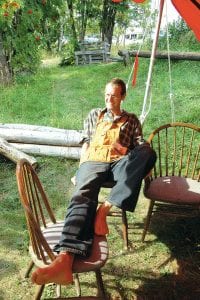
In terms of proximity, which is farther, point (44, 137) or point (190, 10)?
point (44, 137)

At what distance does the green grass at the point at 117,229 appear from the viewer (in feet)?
10.1

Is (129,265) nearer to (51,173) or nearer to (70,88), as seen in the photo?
(51,173)

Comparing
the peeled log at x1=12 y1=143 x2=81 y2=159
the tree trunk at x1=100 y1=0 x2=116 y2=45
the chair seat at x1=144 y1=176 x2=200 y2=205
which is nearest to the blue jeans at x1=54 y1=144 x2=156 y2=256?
the chair seat at x1=144 y1=176 x2=200 y2=205

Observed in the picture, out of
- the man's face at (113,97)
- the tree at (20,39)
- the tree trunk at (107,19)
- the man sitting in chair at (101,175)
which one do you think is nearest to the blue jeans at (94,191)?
the man sitting in chair at (101,175)

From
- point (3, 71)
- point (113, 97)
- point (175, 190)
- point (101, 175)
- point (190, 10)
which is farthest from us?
point (3, 71)

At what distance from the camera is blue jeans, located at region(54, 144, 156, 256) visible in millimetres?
2527

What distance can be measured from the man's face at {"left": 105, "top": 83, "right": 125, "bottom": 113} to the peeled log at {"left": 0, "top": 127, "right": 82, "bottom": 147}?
193 cm

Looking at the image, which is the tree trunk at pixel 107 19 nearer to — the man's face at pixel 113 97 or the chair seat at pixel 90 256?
the man's face at pixel 113 97

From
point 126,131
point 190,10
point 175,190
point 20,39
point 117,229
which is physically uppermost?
point 190,10

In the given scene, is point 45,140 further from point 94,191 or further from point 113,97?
point 94,191

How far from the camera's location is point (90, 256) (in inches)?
96.3

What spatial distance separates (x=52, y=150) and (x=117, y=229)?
6.74 ft

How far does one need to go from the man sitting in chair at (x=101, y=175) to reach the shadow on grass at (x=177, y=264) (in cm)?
71

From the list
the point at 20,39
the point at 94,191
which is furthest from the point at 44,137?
the point at 20,39
